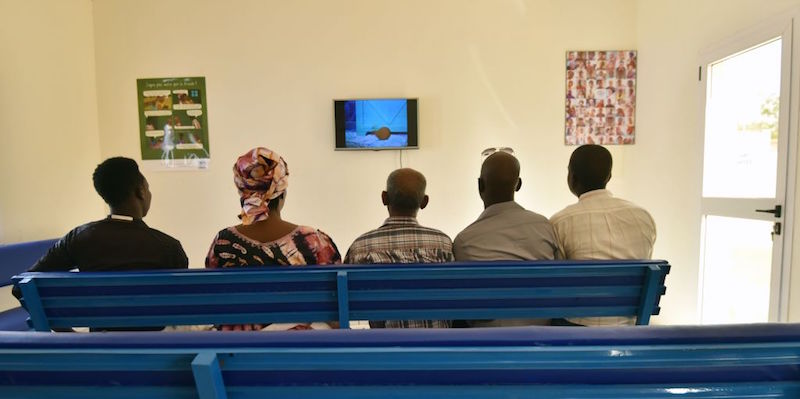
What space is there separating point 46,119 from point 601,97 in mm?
4789

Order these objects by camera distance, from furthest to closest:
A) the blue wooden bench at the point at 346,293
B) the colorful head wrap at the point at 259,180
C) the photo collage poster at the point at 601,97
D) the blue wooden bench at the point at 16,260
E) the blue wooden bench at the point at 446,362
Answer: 1. the photo collage poster at the point at 601,97
2. the blue wooden bench at the point at 16,260
3. the colorful head wrap at the point at 259,180
4. the blue wooden bench at the point at 346,293
5. the blue wooden bench at the point at 446,362

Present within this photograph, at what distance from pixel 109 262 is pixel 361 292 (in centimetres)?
96

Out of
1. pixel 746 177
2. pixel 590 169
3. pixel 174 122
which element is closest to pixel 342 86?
pixel 174 122

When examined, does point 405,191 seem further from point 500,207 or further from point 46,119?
point 46,119

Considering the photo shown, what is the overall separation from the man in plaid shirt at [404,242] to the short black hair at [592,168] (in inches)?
24.8

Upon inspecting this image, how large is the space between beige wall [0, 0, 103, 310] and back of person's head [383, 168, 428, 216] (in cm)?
300

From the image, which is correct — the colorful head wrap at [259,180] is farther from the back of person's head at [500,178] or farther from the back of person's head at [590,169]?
the back of person's head at [590,169]

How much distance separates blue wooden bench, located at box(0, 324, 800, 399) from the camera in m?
0.53

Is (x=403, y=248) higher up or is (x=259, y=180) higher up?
(x=259, y=180)

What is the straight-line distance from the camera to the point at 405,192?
1.38m

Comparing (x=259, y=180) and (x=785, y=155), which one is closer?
(x=259, y=180)

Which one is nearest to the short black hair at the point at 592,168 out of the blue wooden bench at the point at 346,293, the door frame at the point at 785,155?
the blue wooden bench at the point at 346,293

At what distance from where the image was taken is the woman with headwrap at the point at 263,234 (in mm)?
1246

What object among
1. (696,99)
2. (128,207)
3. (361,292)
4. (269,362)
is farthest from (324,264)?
(696,99)
